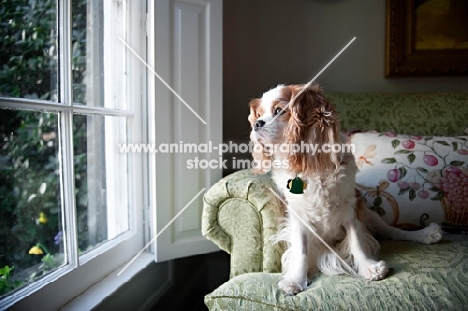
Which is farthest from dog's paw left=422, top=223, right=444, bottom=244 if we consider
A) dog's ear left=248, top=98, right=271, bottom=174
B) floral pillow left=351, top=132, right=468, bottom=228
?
dog's ear left=248, top=98, right=271, bottom=174

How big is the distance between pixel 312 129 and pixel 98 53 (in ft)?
A: 2.95

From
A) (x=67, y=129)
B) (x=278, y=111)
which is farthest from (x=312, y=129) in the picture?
(x=67, y=129)

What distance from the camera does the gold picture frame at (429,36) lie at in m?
2.08

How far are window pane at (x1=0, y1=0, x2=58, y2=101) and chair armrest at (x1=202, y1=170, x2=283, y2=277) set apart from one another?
0.66 m

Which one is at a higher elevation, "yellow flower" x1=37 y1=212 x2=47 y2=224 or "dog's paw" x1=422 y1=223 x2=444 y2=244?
"yellow flower" x1=37 y1=212 x2=47 y2=224

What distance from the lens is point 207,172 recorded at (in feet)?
5.20

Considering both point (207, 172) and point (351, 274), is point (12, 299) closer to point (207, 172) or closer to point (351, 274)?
point (207, 172)

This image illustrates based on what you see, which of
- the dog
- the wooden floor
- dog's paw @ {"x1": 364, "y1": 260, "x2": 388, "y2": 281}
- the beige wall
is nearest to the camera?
dog's paw @ {"x1": 364, "y1": 260, "x2": 388, "y2": 281}

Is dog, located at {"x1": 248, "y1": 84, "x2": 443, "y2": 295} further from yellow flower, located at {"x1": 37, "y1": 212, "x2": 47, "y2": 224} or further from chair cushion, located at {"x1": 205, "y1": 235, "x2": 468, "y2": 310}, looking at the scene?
yellow flower, located at {"x1": 37, "y1": 212, "x2": 47, "y2": 224}

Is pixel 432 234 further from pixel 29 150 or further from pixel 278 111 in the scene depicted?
pixel 29 150

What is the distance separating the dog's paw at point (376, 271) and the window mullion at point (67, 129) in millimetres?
956

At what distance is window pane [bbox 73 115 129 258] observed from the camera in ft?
4.16

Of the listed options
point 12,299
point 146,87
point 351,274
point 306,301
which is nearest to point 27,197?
point 12,299

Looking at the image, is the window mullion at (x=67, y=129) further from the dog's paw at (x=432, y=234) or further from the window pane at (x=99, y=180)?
the dog's paw at (x=432, y=234)
